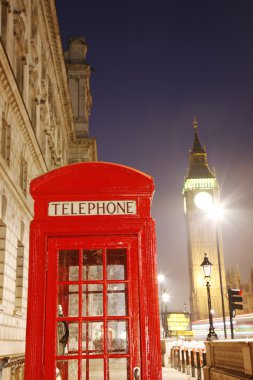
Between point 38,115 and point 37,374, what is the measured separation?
57.5ft

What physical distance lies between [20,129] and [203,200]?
9622 centimetres

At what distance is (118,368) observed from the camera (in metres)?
4.34

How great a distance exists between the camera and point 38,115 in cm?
2077

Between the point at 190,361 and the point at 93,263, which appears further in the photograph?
the point at 190,361

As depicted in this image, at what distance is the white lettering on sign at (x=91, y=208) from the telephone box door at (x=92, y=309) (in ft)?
0.80

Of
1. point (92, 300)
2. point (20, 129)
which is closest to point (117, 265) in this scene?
point (92, 300)

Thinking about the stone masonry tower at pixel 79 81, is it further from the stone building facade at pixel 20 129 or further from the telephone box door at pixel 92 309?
the telephone box door at pixel 92 309

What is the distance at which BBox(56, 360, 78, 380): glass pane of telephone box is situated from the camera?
14.1 feet

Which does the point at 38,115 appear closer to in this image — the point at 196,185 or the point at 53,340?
the point at 53,340

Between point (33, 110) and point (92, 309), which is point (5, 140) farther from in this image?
point (92, 309)

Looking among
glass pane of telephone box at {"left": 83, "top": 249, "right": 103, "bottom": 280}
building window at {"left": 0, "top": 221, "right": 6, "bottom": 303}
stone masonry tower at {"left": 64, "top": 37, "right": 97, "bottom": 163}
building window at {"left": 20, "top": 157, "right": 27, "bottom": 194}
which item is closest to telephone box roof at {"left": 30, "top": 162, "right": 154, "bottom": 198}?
glass pane of telephone box at {"left": 83, "top": 249, "right": 103, "bottom": 280}

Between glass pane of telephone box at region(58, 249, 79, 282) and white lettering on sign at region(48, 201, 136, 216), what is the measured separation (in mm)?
361

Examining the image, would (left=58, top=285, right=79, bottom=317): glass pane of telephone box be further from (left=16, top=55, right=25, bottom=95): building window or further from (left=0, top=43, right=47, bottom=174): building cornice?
(left=16, top=55, right=25, bottom=95): building window

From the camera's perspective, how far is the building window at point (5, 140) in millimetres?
14275
